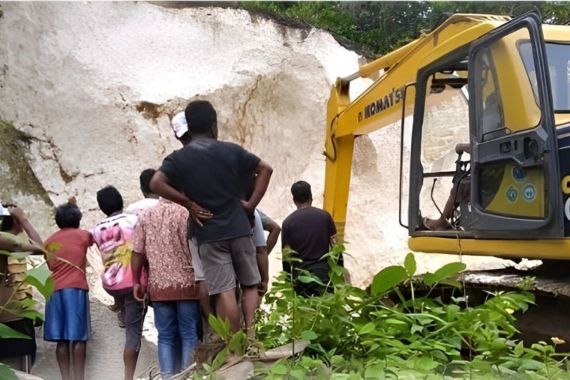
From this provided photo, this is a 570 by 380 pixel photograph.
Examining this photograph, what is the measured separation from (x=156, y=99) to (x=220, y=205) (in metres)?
9.04

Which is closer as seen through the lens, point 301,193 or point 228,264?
point 228,264

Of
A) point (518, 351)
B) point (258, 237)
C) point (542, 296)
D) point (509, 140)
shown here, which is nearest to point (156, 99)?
point (258, 237)

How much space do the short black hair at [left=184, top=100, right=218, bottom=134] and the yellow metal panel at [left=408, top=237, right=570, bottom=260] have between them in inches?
62.2

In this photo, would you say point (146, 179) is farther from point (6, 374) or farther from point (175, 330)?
point (6, 374)

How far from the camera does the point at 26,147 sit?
11.9 metres

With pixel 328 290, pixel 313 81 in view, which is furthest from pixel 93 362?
pixel 313 81

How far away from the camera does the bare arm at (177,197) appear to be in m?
3.94

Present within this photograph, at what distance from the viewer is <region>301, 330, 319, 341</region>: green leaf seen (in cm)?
302

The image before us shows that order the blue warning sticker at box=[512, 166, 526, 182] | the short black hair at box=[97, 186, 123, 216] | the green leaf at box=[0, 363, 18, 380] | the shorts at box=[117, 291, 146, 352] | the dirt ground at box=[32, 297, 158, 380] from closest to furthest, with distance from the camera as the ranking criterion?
the green leaf at box=[0, 363, 18, 380] < the blue warning sticker at box=[512, 166, 526, 182] < the shorts at box=[117, 291, 146, 352] < the short black hair at box=[97, 186, 123, 216] < the dirt ground at box=[32, 297, 158, 380]

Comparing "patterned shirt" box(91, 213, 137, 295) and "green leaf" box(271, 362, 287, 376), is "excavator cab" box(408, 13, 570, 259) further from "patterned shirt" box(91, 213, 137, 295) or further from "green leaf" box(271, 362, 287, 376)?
"patterned shirt" box(91, 213, 137, 295)

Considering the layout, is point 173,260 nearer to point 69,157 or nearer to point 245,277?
point 245,277

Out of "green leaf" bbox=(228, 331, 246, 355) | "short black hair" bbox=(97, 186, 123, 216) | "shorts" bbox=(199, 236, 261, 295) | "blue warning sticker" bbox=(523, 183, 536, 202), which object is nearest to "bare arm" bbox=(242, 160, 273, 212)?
"shorts" bbox=(199, 236, 261, 295)

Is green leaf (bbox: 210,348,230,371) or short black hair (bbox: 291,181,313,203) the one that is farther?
short black hair (bbox: 291,181,313,203)

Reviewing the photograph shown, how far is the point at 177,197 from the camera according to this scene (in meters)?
4.00
